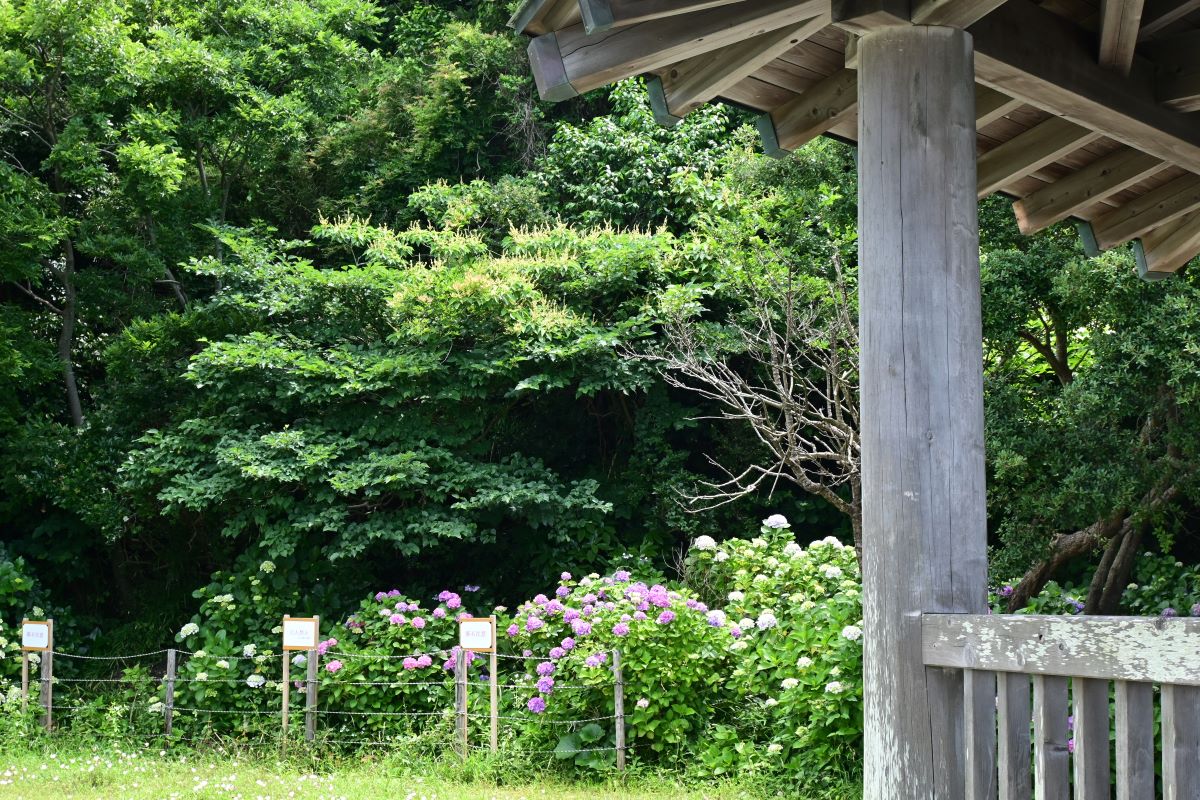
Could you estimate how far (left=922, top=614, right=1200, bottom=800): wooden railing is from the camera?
1.45 m

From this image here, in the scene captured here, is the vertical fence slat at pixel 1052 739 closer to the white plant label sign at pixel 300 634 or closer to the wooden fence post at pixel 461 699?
the wooden fence post at pixel 461 699

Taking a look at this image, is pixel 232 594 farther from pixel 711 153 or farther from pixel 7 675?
pixel 711 153

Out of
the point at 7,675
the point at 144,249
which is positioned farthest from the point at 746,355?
the point at 7,675

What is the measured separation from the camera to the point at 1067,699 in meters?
1.67

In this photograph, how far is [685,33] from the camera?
2.33 meters

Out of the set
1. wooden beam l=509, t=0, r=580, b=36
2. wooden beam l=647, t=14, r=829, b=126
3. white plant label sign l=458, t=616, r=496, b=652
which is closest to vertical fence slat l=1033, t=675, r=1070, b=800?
wooden beam l=647, t=14, r=829, b=126

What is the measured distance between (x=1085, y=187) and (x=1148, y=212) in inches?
14.5

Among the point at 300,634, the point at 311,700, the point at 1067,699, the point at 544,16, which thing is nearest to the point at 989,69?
the point at 544,16

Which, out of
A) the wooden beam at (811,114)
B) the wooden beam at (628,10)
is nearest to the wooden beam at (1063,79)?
the wooden beam at (811,114)

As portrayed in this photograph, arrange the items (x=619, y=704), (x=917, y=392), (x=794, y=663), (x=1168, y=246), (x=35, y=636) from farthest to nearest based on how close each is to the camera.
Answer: (x=35, y=636) < (x=619, y=704) < (x=794, y=663) < (x=1168, y=246) < (x=917, y=392)

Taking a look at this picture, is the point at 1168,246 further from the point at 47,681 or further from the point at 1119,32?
the point at 47,681

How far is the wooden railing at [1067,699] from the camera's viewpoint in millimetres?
1447

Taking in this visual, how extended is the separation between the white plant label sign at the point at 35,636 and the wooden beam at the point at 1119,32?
314 inches

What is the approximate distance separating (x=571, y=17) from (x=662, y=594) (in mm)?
5003
